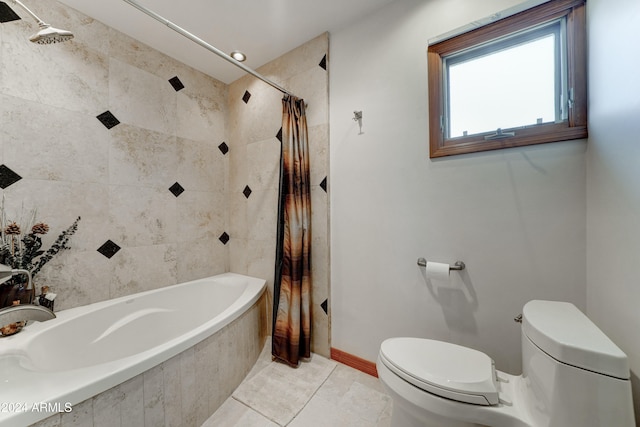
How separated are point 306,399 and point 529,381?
1100 millimetres

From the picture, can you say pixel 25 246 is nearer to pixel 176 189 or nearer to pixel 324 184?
pixel 176 189

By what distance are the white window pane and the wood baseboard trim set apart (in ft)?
5.06

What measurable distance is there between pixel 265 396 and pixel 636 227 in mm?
1789

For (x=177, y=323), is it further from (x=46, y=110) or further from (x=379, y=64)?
(x=379, y=64)

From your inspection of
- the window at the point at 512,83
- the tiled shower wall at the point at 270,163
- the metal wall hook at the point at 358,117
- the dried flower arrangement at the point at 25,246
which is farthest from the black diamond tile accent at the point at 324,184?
the dried flower arrangement at the point at 25,246

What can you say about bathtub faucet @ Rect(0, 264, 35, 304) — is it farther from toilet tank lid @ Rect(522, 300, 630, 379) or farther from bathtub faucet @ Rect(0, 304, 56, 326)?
toilet tank lid @ Rect(522, 300, 630, 379)

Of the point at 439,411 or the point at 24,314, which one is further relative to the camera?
the point at 24,314

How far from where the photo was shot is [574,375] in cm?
63

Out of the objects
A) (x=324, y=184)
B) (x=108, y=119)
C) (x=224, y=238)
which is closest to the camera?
(x=108, y=119)

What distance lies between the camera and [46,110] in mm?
1378

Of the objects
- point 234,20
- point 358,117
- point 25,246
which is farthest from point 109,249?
point 358,117

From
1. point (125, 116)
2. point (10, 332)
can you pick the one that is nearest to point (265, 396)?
point (10, 332)

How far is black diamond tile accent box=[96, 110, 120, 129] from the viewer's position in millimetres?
1592

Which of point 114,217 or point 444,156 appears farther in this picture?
point 114,217
